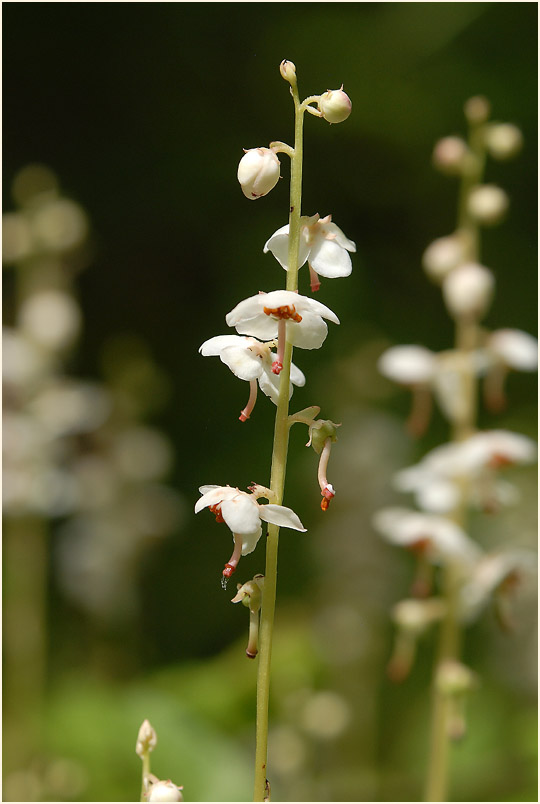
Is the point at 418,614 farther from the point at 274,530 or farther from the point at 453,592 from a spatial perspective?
the point at 274,530

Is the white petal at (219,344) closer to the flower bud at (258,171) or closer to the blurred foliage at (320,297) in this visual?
the flower bud at (258,171)

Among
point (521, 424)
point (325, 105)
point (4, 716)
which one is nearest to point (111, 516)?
point (4, 716)

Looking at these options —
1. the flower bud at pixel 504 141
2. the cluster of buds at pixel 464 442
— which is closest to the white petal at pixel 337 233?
the cluster of buds at pixel 464 442

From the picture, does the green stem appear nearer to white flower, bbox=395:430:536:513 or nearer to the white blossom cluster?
the white blossom cluster

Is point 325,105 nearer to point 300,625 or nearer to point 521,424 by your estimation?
point 300,625

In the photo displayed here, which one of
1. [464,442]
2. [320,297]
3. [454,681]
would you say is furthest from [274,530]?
[320,297]

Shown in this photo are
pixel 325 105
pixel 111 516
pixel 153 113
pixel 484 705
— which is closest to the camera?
pixel 325 105
